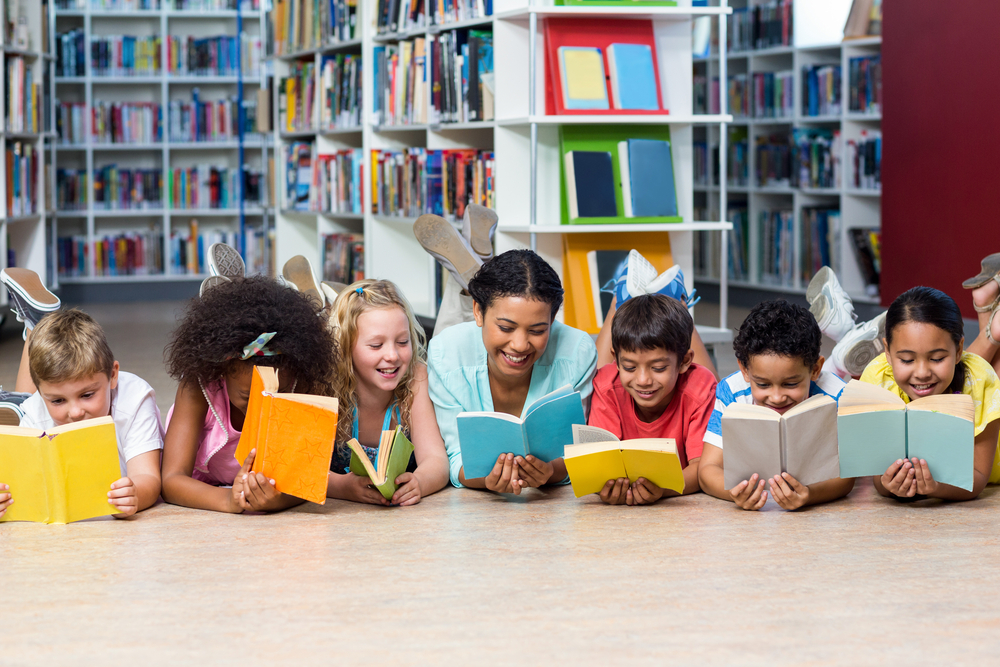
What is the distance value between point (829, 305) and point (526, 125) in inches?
52.2

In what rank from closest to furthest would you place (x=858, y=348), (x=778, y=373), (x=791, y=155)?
(x=778, y=373) → (x=858, y=348) → (x=791, y=155)

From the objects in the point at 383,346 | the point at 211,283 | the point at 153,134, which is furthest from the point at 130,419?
the point at 153,134

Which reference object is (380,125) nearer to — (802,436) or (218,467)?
(218,467)

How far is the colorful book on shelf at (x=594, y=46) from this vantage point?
122 inches

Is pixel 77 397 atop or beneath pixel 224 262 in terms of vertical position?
beneath

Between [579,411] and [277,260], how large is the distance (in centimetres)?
418

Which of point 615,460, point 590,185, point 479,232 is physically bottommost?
point 615,460

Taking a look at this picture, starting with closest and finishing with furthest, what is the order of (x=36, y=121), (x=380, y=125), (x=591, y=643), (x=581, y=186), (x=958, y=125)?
(x=591, y=643)
(x=581, y=186)
(x=958, y=125)
(x=380, y=125)
(x=36, y=121)

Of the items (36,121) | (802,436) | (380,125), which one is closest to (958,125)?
(380,125)

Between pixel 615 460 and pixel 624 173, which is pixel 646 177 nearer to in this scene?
pixel 624 173

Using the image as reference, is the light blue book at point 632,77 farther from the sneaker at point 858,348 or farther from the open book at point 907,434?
the open book at point 907,434

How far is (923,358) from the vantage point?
1.70m

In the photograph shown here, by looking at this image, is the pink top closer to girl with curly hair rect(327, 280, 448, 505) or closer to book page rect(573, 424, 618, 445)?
girl with curly hair rect(327, 280, 448, 505)

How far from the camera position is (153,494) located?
1.70 metres
